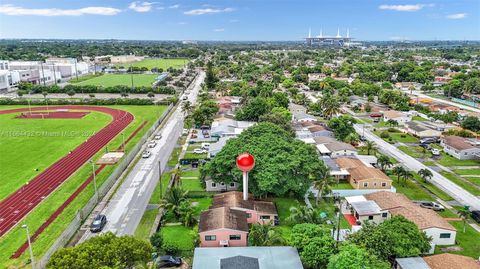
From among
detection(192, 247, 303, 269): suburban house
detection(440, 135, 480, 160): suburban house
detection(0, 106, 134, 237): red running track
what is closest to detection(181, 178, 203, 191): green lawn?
detection(0, 106, 134, 237): red running track

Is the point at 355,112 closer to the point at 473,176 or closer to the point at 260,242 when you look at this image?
the point at 473,176

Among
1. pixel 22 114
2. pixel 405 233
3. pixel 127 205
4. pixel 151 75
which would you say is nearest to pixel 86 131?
pixel 22 114

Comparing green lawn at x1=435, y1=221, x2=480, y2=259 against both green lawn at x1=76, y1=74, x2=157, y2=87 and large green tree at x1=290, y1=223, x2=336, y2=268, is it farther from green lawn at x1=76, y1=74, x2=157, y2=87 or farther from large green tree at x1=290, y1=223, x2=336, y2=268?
green lawn at x1=76, y1=74, x2=157, y2=87

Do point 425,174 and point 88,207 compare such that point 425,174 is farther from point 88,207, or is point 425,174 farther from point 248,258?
point 88,207

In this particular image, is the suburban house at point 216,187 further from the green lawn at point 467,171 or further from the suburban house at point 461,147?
the suburban house at point 461,147

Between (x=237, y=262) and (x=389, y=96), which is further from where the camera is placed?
(x=389, y=96)

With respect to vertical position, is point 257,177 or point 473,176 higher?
point 257,177

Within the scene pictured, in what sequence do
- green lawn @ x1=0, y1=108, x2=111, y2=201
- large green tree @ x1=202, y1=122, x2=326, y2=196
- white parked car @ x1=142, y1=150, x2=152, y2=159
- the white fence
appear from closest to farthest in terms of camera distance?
the white fence < large green tree @ x1=202, y1=122, x2=326, y2=196 < green lawn @ x1=0, y1=108, x2=111, y2=201 < white parked car @ x1=142, y1=150, x2=152, y2=159

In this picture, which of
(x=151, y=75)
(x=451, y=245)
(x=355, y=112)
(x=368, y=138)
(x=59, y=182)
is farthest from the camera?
(x=151, y=75)
